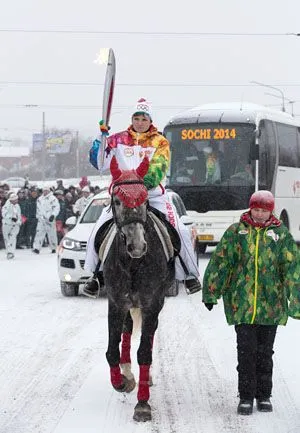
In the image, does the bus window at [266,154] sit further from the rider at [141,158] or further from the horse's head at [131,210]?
the horse's head at [131,210]

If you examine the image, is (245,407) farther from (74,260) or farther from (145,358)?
(74,260)

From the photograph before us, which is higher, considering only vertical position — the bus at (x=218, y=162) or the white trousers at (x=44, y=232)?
the bus at (x=218, y=162)

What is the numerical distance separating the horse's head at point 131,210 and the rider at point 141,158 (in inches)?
15.4

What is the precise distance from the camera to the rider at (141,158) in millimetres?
8078

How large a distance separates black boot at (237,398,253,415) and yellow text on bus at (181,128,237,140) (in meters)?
18.1

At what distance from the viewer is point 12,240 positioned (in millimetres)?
26250

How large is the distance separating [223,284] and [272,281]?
0.40m

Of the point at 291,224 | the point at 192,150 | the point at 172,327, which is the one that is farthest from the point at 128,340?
the point at 291,224

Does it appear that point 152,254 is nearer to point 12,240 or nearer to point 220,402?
point 220,402

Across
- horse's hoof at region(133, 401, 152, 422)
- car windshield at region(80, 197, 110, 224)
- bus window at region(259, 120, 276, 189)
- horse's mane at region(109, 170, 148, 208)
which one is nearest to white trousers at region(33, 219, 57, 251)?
bus window at region(259, 120, 276, 189)

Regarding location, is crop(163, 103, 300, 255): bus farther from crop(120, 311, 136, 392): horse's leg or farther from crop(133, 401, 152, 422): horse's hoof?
crop(133, 401, 152, 422): horse's hoof

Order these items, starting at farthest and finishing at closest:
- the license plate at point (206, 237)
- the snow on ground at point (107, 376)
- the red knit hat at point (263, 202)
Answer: the license plate at point (206, 237) < the red knit hat at point (263, 202) < the snow on ground at point (107, 376)

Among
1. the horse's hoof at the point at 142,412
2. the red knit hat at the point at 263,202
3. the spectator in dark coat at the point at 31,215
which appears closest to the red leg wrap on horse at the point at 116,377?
the horse's hoof at the point at 142,412

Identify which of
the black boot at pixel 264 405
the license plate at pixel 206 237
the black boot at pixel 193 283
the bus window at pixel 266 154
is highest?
the bus window at pixel 266 154
